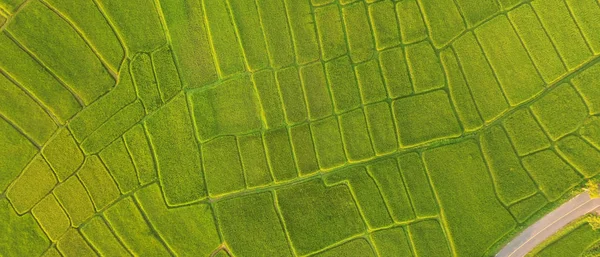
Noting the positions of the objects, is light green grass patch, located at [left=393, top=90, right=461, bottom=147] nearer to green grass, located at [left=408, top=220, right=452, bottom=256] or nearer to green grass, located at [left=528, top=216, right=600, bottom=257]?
green grass, located at [left=408, top=220, right=452, bottom=256]

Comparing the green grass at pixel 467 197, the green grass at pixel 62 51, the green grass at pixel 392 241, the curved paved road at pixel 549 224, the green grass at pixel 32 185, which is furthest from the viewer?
the green grass at pixel 32 185

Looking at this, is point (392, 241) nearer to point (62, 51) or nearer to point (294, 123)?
point (294, 123)

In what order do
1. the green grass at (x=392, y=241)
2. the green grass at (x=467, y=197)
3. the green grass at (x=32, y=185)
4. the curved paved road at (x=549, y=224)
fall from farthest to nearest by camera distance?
the green grass at (x=32, y=185), the green grass at (x=392, y=241), the green grass at (x=467, y=197), the curved paved road at (x=549, y=224)

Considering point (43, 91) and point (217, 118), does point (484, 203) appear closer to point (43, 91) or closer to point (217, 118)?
point (217, 118)

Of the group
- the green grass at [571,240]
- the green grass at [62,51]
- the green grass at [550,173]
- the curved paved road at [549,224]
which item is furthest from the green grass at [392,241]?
the green grass at [62,51]

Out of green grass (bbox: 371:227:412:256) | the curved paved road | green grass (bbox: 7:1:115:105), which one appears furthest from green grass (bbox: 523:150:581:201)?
green grass (bbox: 7:1:115:105)

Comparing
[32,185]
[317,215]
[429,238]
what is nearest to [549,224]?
[429,238]

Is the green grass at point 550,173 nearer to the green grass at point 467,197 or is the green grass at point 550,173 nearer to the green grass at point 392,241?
the green grass at point 467,197
